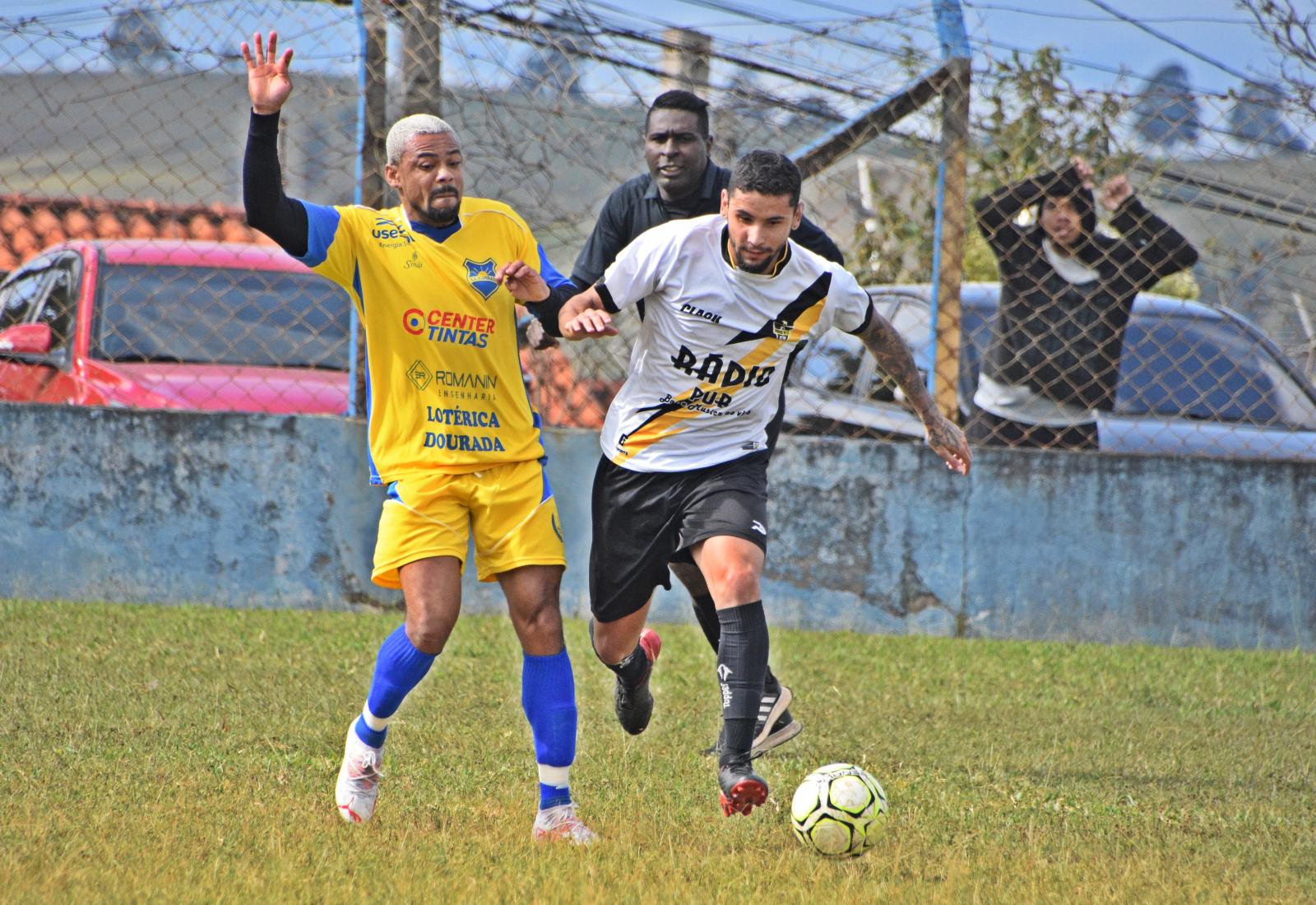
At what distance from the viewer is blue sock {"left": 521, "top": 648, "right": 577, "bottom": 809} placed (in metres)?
4.18

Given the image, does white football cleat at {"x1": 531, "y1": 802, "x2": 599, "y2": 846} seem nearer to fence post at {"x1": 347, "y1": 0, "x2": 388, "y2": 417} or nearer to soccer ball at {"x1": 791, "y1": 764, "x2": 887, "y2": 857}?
soccer ball at {"x1": 791, "y1": 764, "x2": 887, "y2": 857}

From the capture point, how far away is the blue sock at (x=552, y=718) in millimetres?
4180

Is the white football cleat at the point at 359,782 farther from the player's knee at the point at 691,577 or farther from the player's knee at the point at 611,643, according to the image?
the player's knee at the point at 691,577

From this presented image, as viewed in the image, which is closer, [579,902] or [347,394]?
[579,902]

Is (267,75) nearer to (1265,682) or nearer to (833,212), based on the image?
(833,212)

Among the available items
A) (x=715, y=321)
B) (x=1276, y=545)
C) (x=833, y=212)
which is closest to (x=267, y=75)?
(x=715, y=321)

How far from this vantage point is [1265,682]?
22.1ft

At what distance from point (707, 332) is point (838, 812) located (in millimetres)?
1632

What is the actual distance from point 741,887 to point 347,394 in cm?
498

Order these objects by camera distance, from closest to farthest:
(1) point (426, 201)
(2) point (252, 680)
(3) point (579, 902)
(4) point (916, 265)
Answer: (3) point (579, 902) < (1) point (426, 201) < (2) point (252, 680) < (4) point (916, 265)

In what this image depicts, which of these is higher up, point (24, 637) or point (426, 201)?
point (426, 201)

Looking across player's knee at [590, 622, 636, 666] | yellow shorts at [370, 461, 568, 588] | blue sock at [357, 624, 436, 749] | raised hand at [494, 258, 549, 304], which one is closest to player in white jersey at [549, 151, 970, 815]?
player's knee at [590, 622, 636, 666]

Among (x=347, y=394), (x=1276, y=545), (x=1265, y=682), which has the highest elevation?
(x=347, y=394)

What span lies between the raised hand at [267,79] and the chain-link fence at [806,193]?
3.30m
